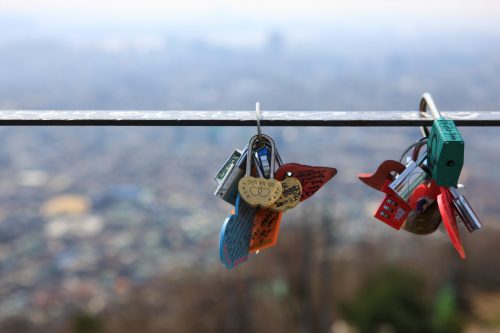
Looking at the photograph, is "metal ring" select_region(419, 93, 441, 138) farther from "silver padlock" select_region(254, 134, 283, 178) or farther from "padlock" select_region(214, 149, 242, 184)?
"padlock" select_region(214, 149, 242, 184)

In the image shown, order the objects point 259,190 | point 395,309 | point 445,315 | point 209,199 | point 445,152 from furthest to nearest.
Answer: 1. point 209,199
2. point 445,315
3. point 395,309
4. point 259,190
5. point 445,152

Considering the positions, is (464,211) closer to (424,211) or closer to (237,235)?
(424,211)

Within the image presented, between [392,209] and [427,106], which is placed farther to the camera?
[427,106]

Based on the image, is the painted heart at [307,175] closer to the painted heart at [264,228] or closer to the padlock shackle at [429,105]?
the painted heart at [264,228]

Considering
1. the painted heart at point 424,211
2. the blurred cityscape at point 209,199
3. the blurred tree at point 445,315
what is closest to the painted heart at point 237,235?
the painted heart at point 424,211

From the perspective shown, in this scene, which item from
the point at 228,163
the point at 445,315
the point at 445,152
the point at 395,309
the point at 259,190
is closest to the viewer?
the point at 445,152

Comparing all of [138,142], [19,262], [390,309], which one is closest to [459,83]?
[390,309]

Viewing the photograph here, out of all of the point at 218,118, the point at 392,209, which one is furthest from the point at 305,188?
the point at 218,118
